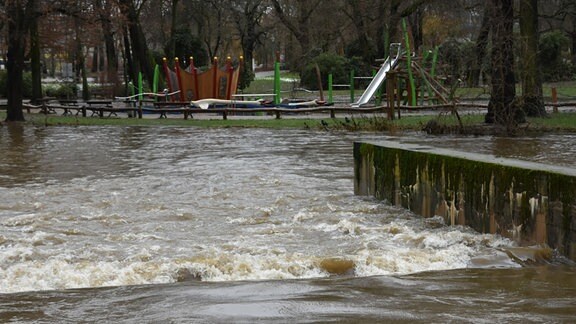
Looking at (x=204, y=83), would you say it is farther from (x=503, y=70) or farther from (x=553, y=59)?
(x=553, y=59)

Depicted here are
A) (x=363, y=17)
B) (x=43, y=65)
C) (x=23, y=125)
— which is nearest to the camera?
(x=23, y=125)

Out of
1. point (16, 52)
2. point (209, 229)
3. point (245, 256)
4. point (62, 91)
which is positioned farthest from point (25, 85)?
point (245, 256)

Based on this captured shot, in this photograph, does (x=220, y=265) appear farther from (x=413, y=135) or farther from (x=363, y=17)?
(x=363, y=17)

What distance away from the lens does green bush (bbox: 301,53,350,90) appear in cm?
5775

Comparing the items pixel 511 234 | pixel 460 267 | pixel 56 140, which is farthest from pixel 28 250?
pixel 56 140

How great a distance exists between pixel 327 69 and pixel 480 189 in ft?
158

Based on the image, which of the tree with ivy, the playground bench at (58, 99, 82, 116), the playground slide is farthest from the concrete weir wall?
the playground bench at (58, 99, 82, 116)

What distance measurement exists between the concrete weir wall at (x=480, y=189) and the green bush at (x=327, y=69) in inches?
1732

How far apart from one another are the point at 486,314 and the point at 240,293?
6.62 feet

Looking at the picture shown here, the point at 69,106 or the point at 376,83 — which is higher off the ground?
the point at 376,83

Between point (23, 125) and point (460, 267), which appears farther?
point (23, 125)

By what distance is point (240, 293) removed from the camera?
7.59 meters

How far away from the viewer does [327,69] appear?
5819 cm

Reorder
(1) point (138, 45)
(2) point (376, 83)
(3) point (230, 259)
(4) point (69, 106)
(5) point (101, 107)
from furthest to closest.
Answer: (1) point (138, 45), (2) point (376, 83), (4) point (69, 106), (5) point (101, 107), (3) point (230, 259)
